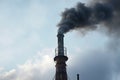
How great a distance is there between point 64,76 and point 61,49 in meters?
2.98

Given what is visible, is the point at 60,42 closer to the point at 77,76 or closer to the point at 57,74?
the point at 57,74

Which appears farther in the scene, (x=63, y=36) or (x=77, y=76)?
(x=77, y=76)

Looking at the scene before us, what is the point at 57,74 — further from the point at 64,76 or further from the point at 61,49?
the point at 61,49

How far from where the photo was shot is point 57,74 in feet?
83.4

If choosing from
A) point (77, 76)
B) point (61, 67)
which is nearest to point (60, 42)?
point (61, 67)

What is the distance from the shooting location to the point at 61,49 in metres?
25.5

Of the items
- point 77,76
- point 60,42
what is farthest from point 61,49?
point 77,76

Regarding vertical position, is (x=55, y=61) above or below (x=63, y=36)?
below

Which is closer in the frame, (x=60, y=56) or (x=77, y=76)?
(x=60, y=56)

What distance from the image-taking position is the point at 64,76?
25500 mm

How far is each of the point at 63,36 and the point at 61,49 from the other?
5.46 ft

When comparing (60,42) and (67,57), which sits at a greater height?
(60,42)

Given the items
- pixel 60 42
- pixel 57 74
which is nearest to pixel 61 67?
pixel 57 74

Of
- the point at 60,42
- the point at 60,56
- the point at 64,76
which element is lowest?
the point at 64,76
